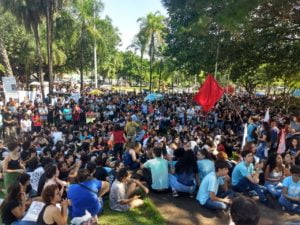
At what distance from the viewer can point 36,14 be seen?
84.0 ft

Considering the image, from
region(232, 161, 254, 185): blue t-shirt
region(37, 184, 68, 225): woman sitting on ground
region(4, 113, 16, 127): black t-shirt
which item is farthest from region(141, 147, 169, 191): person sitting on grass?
region(4, 113, 16, 127): black t-shirt

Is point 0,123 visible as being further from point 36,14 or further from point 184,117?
point 36,14

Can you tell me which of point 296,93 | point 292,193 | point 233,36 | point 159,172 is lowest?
point 292,193

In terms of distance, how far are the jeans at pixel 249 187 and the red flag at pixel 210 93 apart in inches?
188

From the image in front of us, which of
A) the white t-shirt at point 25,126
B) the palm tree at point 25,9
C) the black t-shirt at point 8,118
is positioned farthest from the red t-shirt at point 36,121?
the palm tree at point 25,9

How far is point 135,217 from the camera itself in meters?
7.16

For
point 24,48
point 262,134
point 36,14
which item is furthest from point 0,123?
point 24,48

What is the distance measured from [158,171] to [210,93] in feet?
16.4

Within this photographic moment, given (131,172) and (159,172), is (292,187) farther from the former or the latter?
(131,172)

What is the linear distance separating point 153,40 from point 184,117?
26342 millimetres

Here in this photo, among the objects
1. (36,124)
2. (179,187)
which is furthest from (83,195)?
(36,124)

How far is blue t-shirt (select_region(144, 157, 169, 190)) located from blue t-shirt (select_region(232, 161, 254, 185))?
1.53 meters

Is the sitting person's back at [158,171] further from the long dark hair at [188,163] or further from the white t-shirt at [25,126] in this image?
the white t-shirt at [25,126]

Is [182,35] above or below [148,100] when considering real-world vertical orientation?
above
